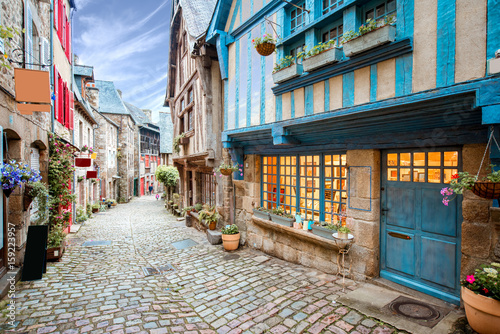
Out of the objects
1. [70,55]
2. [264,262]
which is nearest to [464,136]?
[264,262]

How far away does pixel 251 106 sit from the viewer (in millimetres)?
6070

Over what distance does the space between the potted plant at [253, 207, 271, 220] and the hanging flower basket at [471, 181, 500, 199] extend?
→ 417 cm

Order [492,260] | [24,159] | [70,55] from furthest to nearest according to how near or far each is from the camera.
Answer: [70,55], [24,159], [492,260]

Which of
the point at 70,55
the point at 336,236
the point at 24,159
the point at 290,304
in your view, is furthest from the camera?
the point at 70,55

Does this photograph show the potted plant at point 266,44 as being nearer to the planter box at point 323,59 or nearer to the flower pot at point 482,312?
the planter box at point 323,59

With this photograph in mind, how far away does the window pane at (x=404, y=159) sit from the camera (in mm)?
4103

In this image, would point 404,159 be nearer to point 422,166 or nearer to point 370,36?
point 422,166

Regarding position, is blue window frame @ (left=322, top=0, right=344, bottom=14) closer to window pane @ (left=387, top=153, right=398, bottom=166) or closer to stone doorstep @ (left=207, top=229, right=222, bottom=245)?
window pane @ (left=387, top=153, right=398, bottom=166)

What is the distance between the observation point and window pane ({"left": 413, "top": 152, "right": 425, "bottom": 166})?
12.9ft

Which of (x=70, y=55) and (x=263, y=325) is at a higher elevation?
(x=70, y=55)

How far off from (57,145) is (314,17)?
677cm

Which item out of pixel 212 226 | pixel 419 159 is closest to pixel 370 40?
pixel 419 159

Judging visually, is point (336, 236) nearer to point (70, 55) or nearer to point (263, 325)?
point (263, 325)

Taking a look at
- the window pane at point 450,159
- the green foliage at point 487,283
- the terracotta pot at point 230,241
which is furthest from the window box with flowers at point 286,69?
the terracotta pot at point 230,241
